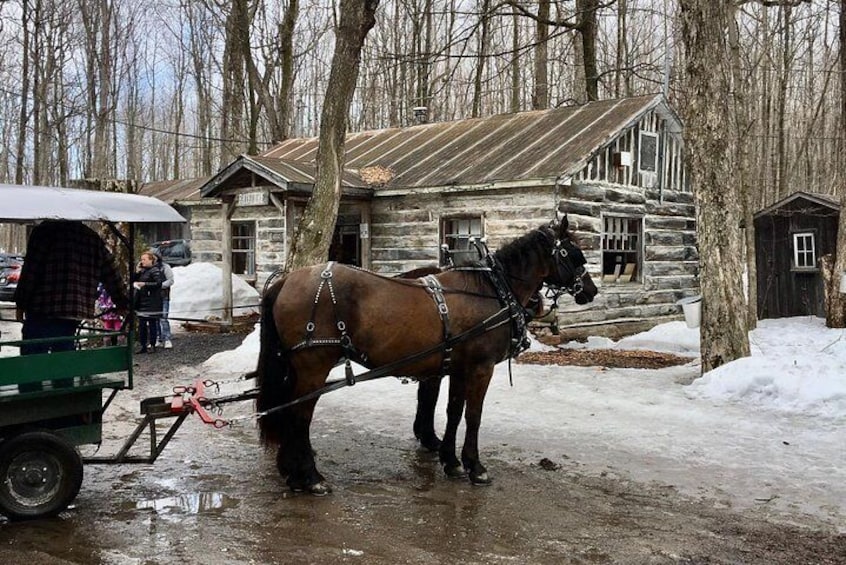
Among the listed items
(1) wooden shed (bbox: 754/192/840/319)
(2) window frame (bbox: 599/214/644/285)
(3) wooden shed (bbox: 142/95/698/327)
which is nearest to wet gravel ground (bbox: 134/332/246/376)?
(3) wooden shed (bbox: 142/95/698/327)

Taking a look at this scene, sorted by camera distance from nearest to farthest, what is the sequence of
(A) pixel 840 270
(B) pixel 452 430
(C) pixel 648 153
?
(B) pixel 452 430
(A) pixel 840 270
(C) pixel 648 153

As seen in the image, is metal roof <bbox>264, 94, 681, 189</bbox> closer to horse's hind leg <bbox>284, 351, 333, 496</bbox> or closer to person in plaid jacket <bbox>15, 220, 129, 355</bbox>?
horse's hind leg <bbox>284, 351, 333, 496</bbox>

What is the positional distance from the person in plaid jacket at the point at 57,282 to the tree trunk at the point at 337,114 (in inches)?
228

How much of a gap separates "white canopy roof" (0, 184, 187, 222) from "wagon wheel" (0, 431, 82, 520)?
4.54 ft

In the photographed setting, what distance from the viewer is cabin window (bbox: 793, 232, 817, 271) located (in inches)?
677

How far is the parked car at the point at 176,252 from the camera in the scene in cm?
2109

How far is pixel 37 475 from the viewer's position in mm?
4738

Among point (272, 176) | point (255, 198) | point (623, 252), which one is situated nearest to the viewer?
point (272, 176)

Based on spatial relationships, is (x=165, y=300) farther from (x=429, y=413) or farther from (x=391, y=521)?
(x=391, y=521)

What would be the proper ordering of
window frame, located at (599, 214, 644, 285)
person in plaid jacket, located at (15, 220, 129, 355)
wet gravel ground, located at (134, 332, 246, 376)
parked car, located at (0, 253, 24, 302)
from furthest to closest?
parked car, located at (0, 253, 24, 302), window frame, located at (599, 214, 644, 285), wet gravel ground, located at (134, 332, 246, 376), person in plaid jacket, located at (15, 220, 129, 355)

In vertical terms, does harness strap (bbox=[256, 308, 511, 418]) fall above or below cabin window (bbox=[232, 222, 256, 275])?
below

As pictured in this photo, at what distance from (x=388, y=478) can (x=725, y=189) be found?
19.6ft

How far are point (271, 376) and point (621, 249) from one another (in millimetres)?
11162

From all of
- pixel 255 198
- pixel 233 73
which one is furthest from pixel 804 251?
pixel 233 73
